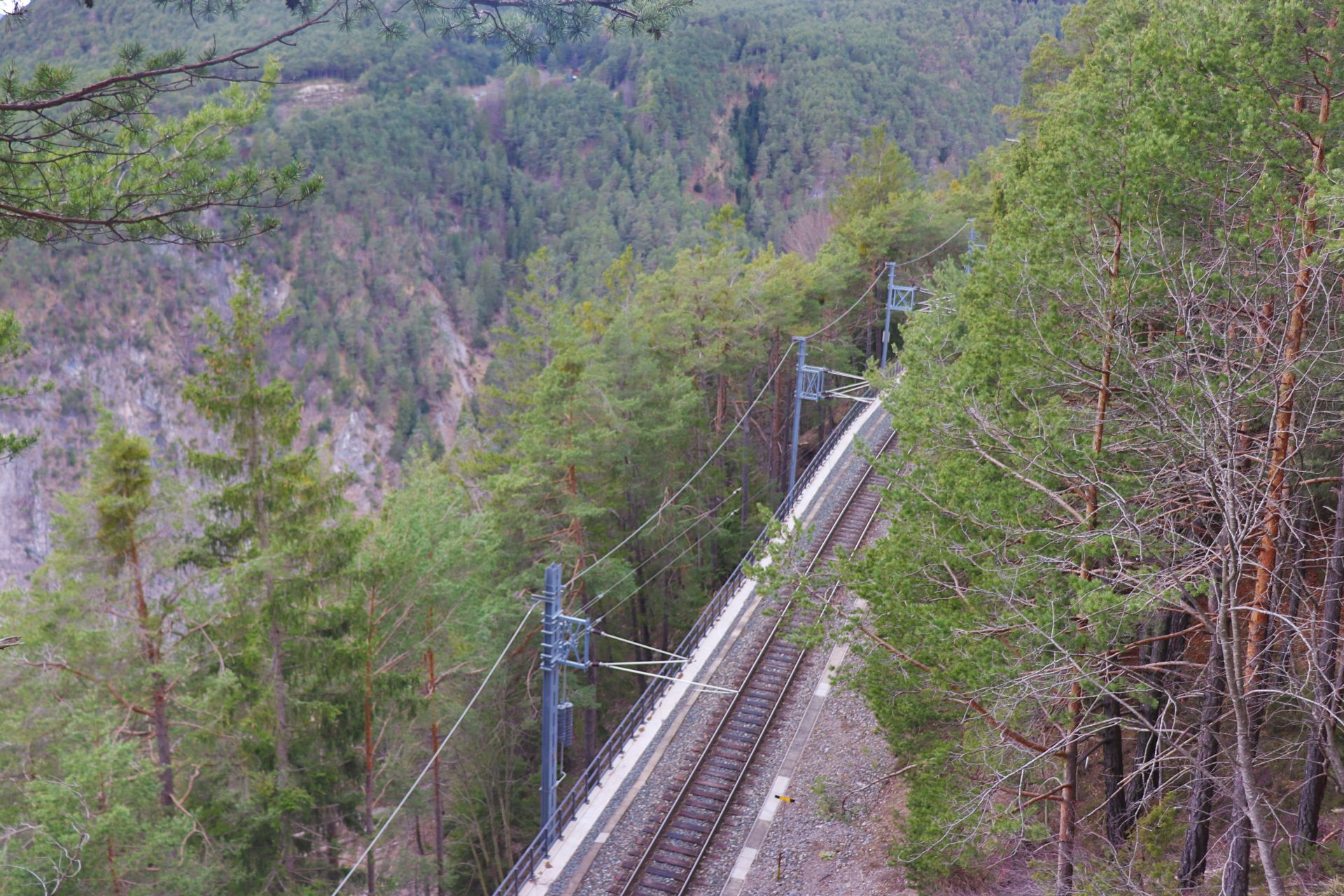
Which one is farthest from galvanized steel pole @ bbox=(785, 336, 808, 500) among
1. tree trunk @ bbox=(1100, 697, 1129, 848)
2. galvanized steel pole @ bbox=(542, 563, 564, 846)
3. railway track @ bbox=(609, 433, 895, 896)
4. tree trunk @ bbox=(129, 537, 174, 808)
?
tree trunk @ bbox=(129, 537, 174, 808)

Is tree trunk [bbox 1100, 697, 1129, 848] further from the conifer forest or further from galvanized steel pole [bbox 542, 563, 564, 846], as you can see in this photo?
galvanized steel pole [bbox 542, 563, 564, 846]

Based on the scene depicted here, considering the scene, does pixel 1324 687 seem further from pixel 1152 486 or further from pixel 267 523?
pixel 267 523

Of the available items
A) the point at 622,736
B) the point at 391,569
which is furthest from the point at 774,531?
the point at 622,736

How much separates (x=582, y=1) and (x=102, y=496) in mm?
10419

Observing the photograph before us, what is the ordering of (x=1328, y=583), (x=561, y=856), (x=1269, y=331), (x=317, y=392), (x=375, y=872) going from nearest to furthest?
(x=1269, y=331)
(x=1328, y=583)
(x=561, y=856)
(x=375, y=872)
(x=317, y=392)

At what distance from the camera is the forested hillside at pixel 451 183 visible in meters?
78.1

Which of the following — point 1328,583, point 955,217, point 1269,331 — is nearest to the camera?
point 1269,331

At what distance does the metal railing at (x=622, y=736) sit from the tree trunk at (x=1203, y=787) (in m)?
3.71

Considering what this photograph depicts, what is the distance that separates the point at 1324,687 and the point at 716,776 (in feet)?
29.6

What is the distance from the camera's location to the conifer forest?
6.27 m

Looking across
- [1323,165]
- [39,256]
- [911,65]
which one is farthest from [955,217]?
[911,65]

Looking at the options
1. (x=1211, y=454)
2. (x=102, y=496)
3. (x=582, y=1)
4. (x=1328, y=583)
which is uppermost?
(x=582, y=1)

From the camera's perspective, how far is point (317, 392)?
83438 millimetres

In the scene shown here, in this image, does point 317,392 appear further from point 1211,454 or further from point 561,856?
point 1211,454
